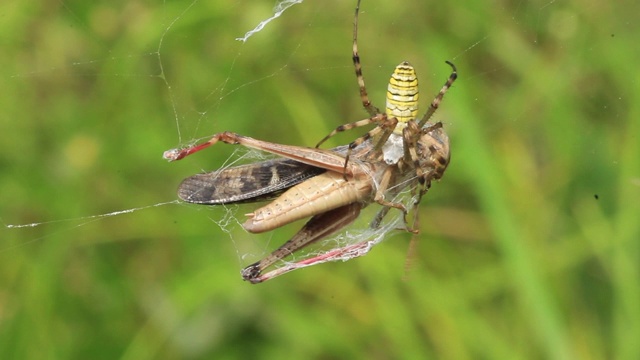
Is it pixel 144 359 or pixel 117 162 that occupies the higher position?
pixel 117 162

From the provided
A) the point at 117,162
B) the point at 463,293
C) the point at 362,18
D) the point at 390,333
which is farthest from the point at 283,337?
the point at 362,18

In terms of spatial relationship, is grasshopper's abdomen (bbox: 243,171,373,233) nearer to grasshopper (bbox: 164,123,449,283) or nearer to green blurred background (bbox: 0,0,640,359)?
grasshopper (bbox: 164,123,449,283)

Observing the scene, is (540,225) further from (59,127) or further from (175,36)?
(59,127)

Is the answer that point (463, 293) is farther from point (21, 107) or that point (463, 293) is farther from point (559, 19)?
point (21, 107)

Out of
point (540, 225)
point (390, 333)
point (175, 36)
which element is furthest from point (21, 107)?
point (540, 225)

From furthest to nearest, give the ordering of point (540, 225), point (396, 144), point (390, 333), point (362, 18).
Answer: point (362, 18), point (540, 225), point (390, 333), point (396, 144)

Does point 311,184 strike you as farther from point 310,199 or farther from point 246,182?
point 246,182

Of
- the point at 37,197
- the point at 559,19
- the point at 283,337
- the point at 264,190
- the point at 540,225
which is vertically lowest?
the point at 283,337

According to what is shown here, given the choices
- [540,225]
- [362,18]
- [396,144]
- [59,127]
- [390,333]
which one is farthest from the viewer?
[362,18]

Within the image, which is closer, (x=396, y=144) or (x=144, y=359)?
(x=396, y=144)
